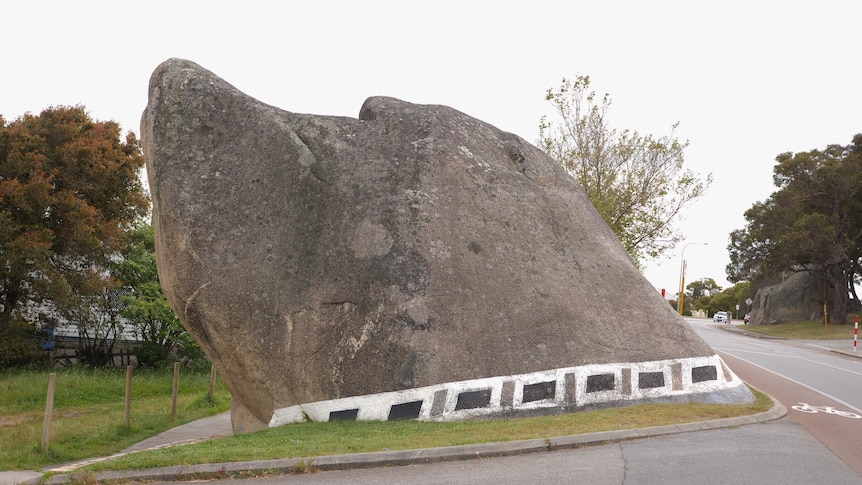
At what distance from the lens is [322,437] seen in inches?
342

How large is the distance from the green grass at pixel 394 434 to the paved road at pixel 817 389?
1.23 m

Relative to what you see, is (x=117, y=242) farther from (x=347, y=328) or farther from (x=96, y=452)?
(x=347, y=328)

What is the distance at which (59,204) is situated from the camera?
19750 millimetres

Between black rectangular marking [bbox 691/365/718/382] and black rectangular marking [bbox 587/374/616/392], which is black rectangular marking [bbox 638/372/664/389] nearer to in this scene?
black rectangular marking [bbox 587/374/616/392]

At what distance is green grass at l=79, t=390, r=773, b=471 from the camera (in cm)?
788

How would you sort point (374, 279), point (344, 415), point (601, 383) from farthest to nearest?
point (601, 383), point (374, 279), point (344, 415)

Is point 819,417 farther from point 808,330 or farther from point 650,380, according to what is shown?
Answer: point 808,330

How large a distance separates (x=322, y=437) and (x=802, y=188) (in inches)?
1866

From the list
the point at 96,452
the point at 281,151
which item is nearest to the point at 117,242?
the point at 96,452

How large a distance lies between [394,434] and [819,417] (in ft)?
21.2

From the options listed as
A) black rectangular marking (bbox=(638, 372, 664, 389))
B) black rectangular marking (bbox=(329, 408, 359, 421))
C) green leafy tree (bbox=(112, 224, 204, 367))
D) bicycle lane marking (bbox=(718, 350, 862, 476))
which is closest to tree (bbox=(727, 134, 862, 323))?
bicycle lane marking (bbox=(718, 350, 862, 476))

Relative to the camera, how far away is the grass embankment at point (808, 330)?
4264cm

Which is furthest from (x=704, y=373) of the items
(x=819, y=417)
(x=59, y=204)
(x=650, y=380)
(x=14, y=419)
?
(x=59, y=204)

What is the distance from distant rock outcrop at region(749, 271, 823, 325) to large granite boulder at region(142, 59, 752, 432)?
47.5 metres
